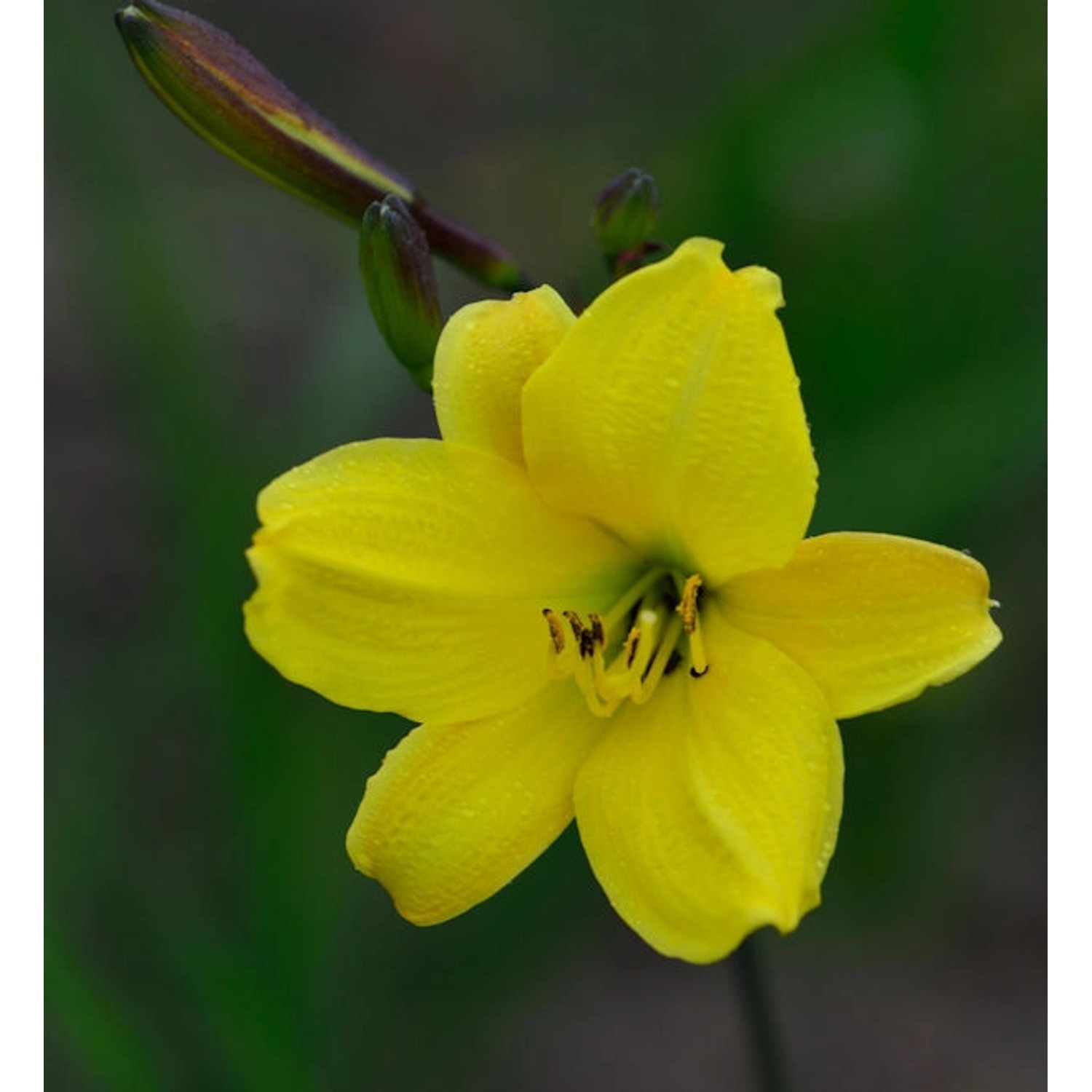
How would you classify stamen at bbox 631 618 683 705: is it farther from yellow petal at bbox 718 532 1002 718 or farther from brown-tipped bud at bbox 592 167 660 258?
brown-tipped bud at bbox 592 167 660 258

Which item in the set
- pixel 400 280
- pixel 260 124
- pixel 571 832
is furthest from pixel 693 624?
pixel 571 832

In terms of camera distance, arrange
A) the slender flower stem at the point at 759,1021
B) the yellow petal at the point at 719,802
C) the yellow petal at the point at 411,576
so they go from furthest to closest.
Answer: the slender flower stem at the point at 759,1021 → the yellow petal at the point at 411,576 → the yellow petal at the point at 719,802

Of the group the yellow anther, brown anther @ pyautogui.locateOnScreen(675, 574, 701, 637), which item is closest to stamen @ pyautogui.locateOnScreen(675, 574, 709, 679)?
brown anther @ pyautogui.locateOnScreen(675, 574, 701, 637)

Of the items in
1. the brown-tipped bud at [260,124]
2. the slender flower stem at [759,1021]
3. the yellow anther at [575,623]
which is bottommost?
the slender flower stem at [759,1021]

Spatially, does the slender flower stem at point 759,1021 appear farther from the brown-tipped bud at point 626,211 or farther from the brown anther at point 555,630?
the brown-tipped bud at point 626,211

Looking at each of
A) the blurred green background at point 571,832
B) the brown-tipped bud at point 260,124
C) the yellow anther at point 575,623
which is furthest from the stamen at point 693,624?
the blurred green background at point 571,832

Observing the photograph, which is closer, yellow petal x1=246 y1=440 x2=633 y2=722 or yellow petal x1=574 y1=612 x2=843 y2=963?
yellow petal x1=574 y1=612 x2=843 y2=963
